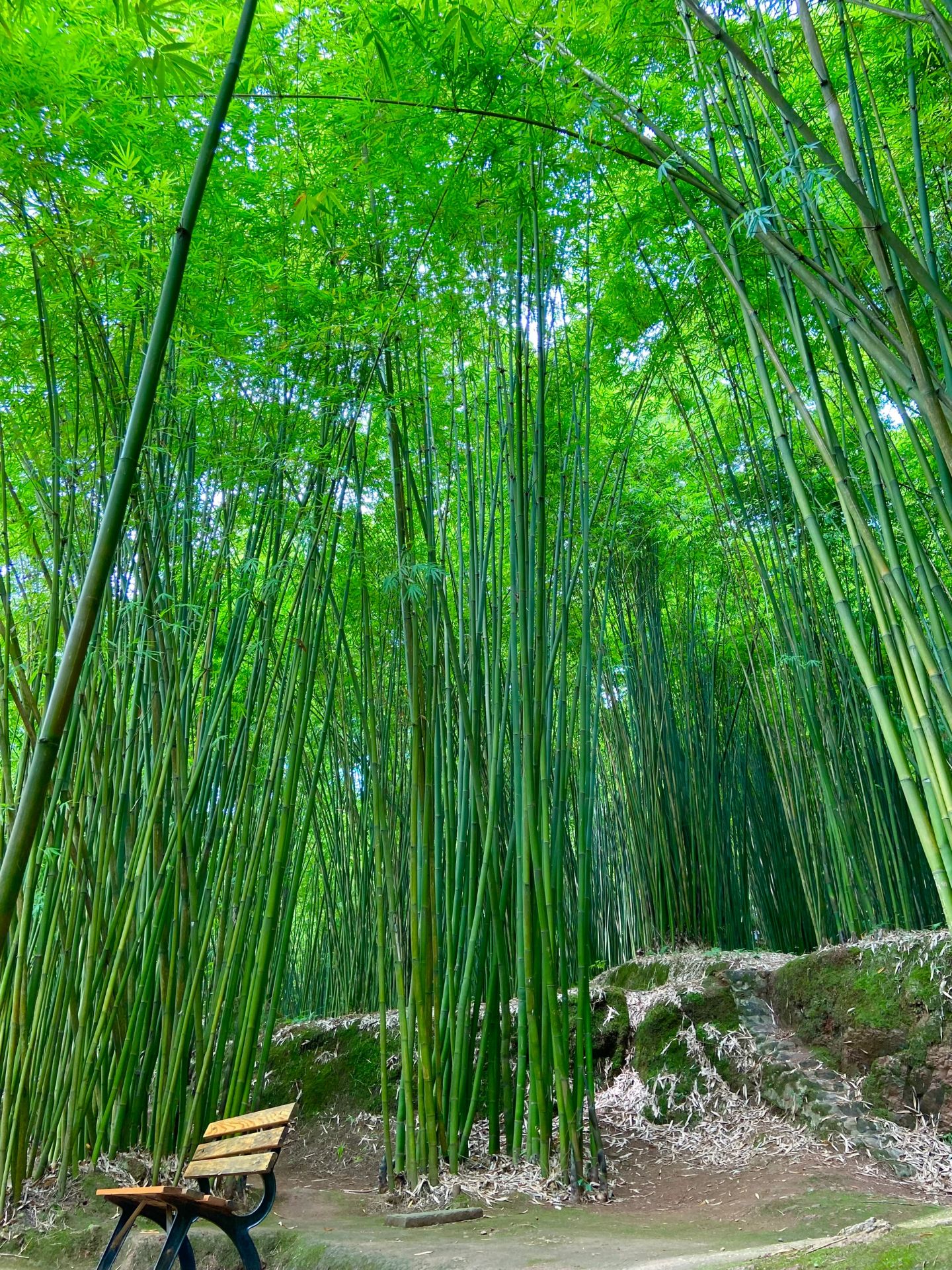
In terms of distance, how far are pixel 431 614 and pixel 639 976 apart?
242 cm

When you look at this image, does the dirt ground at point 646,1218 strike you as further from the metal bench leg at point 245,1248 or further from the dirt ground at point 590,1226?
the metal bench leg at point 245,1248

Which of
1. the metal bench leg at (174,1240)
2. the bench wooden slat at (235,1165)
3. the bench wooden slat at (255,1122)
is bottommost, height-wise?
the metal bench leg at (174,1240)

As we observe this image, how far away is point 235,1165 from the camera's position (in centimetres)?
197

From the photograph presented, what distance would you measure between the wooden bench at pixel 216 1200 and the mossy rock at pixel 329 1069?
1640 millimetres

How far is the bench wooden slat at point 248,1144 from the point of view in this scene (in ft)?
6.39

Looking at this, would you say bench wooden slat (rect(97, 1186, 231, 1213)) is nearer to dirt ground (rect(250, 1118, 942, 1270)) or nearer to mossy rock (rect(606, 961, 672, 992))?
dirt ground (rect(250, 1118, 942, 1270))

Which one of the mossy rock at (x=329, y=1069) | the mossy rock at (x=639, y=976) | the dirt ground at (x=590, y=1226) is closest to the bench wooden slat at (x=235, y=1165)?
the dirt ground at (x=590, y=1226)

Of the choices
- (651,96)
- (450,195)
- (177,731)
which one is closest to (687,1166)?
(177,731)

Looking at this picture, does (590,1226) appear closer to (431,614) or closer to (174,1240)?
(174,1240)

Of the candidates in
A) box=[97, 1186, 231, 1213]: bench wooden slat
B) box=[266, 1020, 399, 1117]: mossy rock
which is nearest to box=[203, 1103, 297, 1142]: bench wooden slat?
box=[97, 1186, 231, 1213]: bench wooden slat

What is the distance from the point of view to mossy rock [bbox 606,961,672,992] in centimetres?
402

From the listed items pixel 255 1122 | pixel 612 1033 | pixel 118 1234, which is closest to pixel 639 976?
pixel 612 1033

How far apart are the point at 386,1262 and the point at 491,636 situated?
1630mm

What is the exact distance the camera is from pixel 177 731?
9.09 feet
